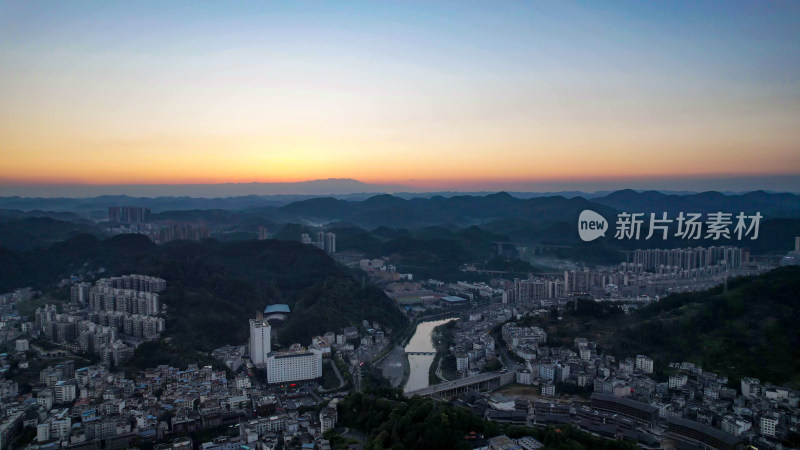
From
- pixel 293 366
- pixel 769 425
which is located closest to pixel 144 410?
pixel 293 366

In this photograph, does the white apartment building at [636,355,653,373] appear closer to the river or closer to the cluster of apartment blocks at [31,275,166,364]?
the river

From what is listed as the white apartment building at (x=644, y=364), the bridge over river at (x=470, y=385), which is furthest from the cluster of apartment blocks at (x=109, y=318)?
the white apartment building at (x=644, y=364)

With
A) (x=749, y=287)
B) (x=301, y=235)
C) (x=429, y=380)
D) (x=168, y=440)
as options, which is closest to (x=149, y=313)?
(x=168, y=440)

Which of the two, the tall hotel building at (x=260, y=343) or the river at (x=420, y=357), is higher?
the tall hotel building at (x=260, y=343)

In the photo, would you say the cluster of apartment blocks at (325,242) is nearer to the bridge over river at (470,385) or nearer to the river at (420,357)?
the river at (420,357)

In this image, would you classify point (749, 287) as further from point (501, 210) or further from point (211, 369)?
point (501, 210)

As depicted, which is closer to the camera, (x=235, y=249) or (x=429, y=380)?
(x=429, y=380)

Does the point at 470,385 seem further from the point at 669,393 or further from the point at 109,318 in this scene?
the point at 109,318
